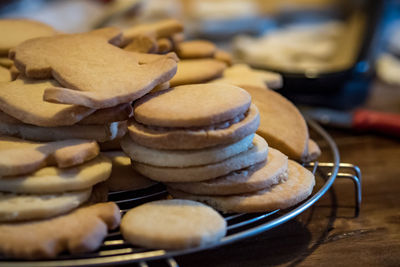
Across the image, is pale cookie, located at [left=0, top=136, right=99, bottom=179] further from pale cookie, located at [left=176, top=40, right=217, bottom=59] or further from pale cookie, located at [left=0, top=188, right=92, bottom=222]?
pale cookie, located at [left=176, top=40, right=217, bottom=59]

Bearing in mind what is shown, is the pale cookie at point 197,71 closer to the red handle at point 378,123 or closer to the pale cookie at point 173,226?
the pale cookie at point 173,226

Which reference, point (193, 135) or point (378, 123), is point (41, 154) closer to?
point (193, 135)

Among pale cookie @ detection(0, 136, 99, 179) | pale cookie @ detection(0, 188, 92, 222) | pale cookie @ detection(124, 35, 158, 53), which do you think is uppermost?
pale cookie @ detection(124, 35, 158, 53)

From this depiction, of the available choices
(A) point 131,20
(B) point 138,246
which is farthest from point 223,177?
(A) point 131,20

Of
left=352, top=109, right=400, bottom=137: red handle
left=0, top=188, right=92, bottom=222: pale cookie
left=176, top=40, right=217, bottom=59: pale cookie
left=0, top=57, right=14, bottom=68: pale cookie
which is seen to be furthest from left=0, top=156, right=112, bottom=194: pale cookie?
left=352, top=109, right=400, bottom=137: red handle

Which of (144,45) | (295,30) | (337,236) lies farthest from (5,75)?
(295,30)

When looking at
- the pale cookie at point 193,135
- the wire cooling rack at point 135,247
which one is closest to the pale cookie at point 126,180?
the wire cooling rack at point 135,247
